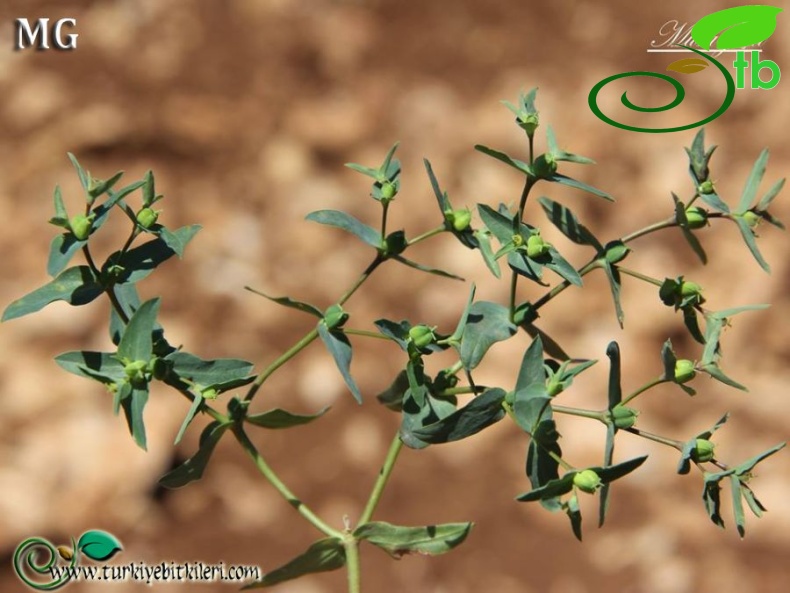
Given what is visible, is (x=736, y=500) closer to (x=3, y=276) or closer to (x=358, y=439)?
(x=358, y=439)

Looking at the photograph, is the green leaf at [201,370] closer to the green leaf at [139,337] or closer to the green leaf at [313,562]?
the green leaf at [139,337]

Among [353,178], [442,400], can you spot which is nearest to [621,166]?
[353,178]

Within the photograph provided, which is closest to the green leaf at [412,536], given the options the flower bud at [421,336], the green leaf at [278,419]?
the green leaf at [278,419]

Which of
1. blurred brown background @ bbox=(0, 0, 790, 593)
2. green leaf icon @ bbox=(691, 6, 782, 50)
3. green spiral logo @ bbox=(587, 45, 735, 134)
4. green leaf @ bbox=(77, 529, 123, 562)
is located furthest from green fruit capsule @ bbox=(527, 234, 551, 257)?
green leaf icon @ bbox=(691, 6, 782, 50)

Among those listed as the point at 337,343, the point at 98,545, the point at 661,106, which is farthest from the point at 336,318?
→ the point at 661,106

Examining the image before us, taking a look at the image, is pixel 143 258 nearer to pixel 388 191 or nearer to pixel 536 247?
pixel 388 191
